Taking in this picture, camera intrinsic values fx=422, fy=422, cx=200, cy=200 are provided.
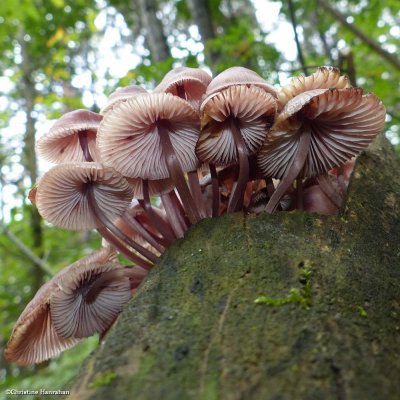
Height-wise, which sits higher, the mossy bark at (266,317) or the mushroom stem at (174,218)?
the mushroom stem at (174,218)

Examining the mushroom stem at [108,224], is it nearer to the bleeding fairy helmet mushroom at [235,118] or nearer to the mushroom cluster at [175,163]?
the mushroom cluster at [175,163]

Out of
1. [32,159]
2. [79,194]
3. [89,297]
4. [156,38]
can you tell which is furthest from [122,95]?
[32,159]

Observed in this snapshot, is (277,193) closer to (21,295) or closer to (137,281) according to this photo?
(137,281)

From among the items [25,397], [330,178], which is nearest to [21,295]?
[25,397]

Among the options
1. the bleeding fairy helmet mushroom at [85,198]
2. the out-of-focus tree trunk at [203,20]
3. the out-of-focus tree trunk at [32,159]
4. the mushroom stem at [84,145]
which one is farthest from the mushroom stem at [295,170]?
the out-of-focus tree trunk at [32,159]

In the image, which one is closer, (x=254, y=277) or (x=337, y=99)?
(x=254, y=277)
